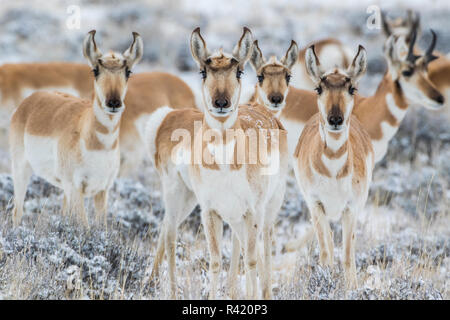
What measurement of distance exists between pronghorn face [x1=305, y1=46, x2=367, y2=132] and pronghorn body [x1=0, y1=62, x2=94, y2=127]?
482cm

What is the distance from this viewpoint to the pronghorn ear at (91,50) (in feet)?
15.7

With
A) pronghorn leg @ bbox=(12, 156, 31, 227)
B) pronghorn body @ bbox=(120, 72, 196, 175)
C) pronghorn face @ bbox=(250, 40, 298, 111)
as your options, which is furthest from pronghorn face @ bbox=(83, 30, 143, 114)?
pronghorn body @ bbox=(120, 72, 196, 175)

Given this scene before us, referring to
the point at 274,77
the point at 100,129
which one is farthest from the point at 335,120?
the point at 100,129

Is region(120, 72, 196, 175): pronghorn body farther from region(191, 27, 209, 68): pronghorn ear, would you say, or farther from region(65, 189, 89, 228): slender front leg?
region(191, 27, 209, 68): pronghorn ear

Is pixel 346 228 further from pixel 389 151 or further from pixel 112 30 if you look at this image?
pixel 112 30

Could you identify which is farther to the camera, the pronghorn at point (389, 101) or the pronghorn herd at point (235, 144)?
the pronghorn at point (389, 101)

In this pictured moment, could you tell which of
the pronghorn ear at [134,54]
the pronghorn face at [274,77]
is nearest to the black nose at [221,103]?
the pronghorn ear at [134,54]

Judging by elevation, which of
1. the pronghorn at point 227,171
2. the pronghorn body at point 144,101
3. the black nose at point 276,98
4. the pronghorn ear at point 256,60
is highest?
the pronghorn body at point 144,101

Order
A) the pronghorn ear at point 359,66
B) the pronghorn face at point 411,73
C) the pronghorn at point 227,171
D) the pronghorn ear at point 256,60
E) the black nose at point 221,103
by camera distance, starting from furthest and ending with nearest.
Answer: the pronghorn face at point 411,73, the pronghorn ear at point 256,60, the pronghorn ear at point 359,66, the pronghorn at point 227,171, the black nose at point 221,103

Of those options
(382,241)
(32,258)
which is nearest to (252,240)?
(32,258)

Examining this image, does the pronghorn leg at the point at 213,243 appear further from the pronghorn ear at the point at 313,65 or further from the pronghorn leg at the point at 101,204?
the pronghorn leg at the point at 101,204

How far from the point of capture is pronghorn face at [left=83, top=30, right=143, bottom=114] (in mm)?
4672

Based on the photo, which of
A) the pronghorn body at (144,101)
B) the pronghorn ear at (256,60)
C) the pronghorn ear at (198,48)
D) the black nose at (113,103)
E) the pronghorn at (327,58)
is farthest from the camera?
the pronghorn at (327,58)

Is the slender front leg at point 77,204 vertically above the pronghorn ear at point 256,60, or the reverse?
the pronghorn ear at point 256,60
